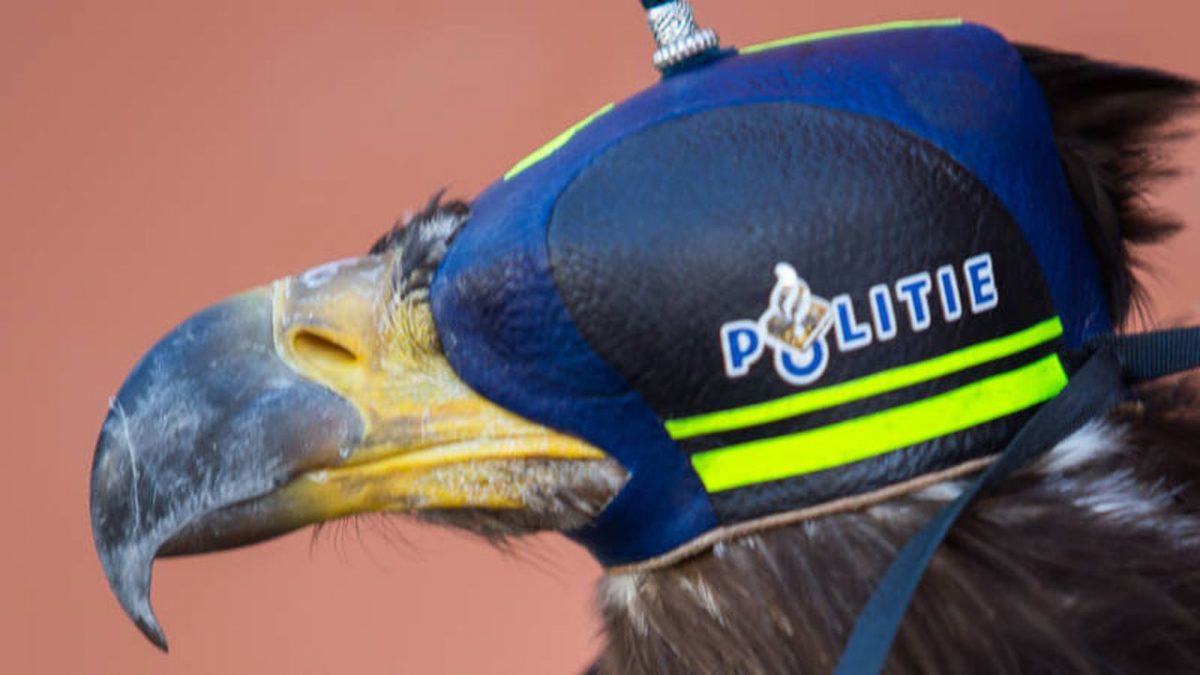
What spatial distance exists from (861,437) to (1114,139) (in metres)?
0.37

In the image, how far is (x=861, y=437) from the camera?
1.44m

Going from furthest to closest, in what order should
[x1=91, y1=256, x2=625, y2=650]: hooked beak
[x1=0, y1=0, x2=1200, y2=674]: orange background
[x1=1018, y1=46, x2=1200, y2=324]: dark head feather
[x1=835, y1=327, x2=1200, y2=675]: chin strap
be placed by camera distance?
[x1=0, y1=0, x2=1200, y2=674]: orange background
[x1=1018, y1=46, x2=1200, y2=324]: dark head feather
[x1=91, y1=256, x2=625, y2=650]: hooked beak
[x1=835, y1=327, x2=1200, y2=675]: chin strap

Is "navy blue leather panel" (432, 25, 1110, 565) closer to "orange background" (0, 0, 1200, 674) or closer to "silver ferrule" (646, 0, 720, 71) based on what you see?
"silver ferrule" (646, 0, 720, 71)

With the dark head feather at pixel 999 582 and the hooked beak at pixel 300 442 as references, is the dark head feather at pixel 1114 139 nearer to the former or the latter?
the dark head feather at pixel 999 582

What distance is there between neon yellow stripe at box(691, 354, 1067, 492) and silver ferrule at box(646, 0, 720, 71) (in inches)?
12.8

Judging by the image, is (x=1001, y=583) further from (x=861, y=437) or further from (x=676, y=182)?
(x=676, y=182)

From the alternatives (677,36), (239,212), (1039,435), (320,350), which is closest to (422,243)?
(320,350)

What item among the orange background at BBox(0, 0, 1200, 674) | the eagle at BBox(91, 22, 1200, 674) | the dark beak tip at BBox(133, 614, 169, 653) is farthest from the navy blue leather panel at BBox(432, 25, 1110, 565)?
the orange background at BBox(0, 0, 1200, 674)

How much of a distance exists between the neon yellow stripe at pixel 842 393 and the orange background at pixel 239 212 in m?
1.63

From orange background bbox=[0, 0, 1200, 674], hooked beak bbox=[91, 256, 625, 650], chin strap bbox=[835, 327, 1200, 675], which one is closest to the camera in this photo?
chin strap bbox=[835, 327, 1200, 675]

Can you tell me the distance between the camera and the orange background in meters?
3.15

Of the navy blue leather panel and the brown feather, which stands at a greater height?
the navy blue leather panel

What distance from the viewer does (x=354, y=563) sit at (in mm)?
3223

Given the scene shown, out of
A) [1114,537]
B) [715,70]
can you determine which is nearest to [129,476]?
[715,70]
